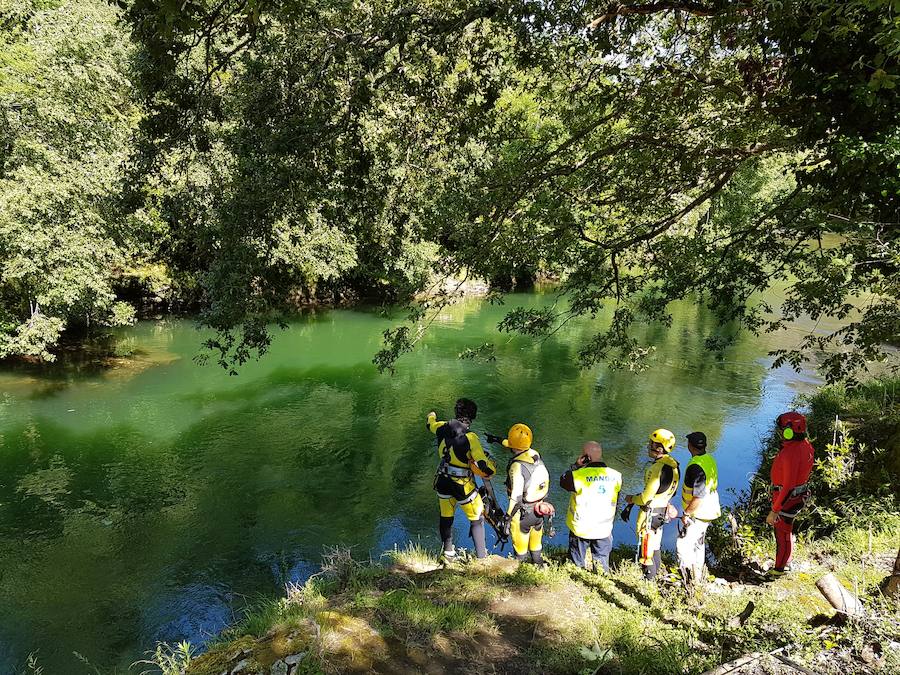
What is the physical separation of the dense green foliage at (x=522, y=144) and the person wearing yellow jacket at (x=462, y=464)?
7.11ft

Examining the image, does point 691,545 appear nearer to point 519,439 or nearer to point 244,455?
point 519,439

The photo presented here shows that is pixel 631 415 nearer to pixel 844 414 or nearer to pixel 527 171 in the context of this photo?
pixel 844 414

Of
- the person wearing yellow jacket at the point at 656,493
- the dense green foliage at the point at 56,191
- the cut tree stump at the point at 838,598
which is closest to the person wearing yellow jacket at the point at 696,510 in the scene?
the person wearing yellow jacket at the point at 656,493

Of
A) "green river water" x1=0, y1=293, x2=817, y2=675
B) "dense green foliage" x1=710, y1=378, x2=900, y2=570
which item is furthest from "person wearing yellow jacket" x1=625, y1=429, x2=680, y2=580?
"green river water" x1=0, y1=293, x2=817, y2=675

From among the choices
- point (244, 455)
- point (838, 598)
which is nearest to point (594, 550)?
point (838, 598)

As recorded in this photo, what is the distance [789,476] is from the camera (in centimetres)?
573

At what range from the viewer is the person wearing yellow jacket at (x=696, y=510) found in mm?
5414

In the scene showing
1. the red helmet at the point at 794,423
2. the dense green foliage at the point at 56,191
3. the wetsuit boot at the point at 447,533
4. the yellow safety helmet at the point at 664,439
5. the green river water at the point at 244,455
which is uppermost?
the dense green foliage at the point at 56,191

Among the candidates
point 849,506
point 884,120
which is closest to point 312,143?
point 884,120

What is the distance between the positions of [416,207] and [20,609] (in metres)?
7.55

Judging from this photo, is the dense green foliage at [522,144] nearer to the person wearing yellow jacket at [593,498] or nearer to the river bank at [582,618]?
the river bank at [582,618]

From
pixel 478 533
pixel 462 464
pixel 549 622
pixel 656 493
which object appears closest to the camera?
pixel 549 622

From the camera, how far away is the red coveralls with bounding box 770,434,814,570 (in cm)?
568

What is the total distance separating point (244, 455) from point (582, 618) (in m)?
9.43
